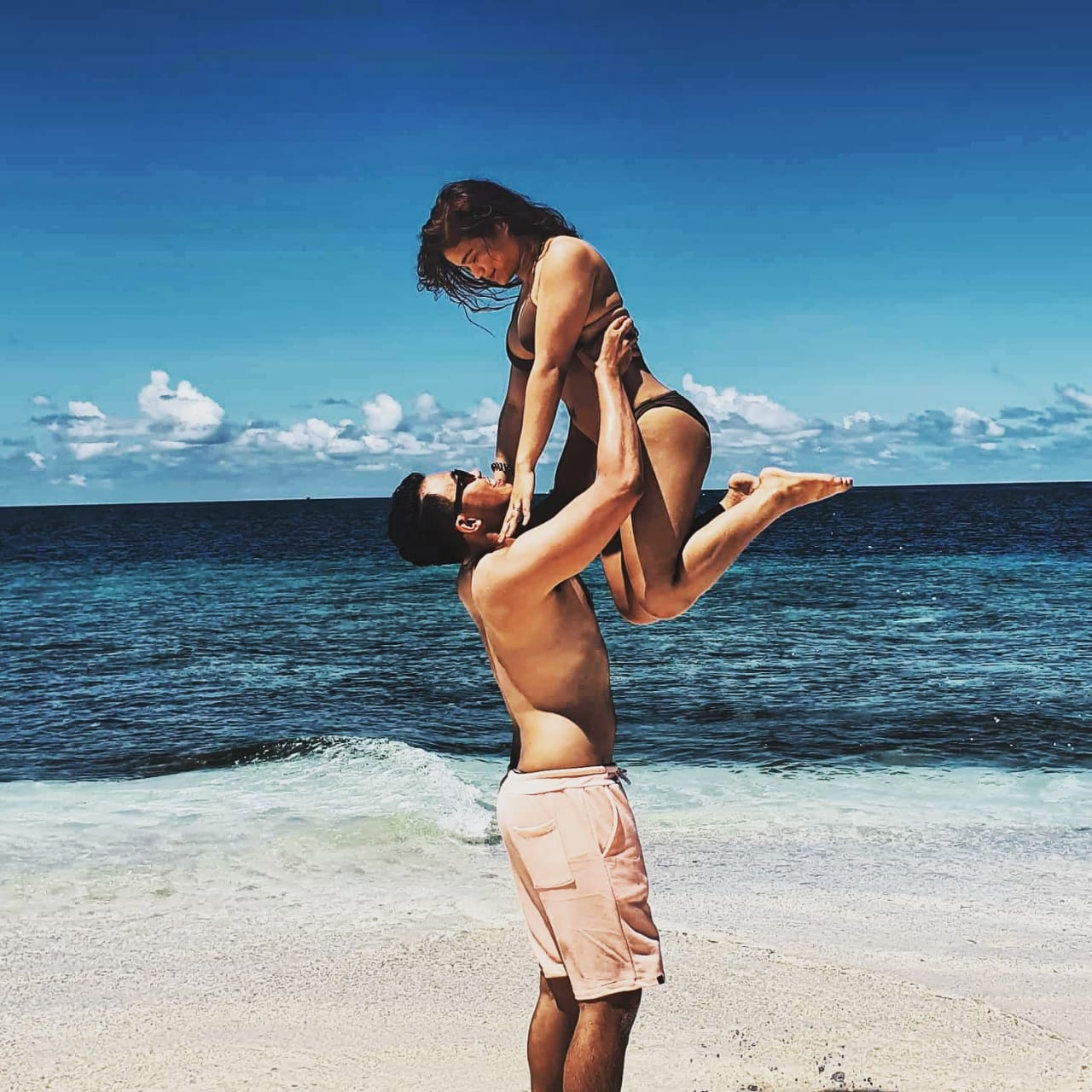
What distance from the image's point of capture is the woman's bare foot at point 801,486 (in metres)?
3.68

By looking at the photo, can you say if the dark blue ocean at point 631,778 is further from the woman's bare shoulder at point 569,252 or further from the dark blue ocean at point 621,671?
the woman's bare shoulder at point 569,252

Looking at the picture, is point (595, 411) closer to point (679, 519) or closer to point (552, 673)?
point (679, 519)

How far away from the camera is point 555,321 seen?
142 inches

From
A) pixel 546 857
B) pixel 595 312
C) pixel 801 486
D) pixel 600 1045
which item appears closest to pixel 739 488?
pixel 801 486

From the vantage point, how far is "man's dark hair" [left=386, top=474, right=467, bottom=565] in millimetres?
3484

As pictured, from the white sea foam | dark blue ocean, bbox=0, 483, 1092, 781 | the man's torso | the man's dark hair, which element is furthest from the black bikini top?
dark blue ocean, bbox=0, 483, 1092, 781

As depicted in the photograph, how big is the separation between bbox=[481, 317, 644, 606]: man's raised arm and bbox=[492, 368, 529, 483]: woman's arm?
798 mm

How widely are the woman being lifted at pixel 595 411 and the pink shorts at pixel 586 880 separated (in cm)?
65

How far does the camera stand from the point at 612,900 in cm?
330

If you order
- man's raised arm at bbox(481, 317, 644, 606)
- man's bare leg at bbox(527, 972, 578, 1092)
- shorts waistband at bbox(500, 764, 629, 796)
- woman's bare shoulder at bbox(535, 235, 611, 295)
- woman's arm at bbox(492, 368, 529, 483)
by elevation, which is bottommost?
man's bare leg at bbox(527, 972, 578, 1092)

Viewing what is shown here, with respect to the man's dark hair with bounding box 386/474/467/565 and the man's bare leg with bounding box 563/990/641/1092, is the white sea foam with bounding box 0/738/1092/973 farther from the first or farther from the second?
the man's dark hair with bounding box 386/474/467/565

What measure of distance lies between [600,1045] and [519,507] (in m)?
1.49

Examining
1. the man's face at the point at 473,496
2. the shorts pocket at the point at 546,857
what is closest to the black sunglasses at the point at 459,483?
the man's face at the point at 473,496

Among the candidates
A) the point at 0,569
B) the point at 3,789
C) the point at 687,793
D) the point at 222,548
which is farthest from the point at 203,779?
the point at 222,548
